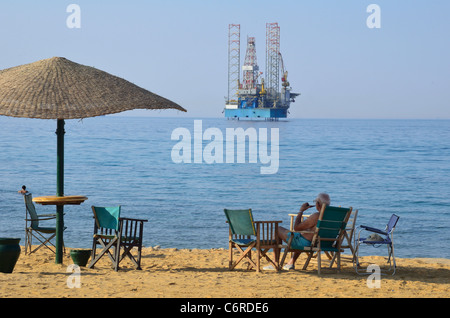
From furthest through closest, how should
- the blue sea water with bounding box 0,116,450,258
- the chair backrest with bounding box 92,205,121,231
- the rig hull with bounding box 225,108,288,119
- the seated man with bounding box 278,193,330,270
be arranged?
the rig hull with bounding box 225,108,288,119, the blue sea water with bounding box 0,116,450,258, the seated man with bounding box 278,193,330,270, the chair backrest with bounding box 92,205,121,231

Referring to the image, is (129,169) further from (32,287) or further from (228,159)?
(32,287)

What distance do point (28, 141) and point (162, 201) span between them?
110 ft

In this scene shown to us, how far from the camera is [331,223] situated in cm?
677

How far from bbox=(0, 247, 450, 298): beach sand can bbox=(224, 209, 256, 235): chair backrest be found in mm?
460

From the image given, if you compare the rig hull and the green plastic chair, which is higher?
the rig hull

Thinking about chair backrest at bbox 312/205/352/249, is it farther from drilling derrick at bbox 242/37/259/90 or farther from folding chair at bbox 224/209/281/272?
drilling derrick at bbox 242/37/259/90

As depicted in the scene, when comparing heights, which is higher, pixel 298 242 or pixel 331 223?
pixel 331 223

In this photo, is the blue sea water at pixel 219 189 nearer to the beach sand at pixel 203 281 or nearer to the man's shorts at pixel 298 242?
the beach sand at pixel 203 281

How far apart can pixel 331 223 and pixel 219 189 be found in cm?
1565

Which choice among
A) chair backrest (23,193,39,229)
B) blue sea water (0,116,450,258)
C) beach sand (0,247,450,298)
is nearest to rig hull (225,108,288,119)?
blue sea water (0,116,450,258)

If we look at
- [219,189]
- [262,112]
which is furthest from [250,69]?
[219,189]

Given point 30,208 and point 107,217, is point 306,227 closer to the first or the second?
point 107,217

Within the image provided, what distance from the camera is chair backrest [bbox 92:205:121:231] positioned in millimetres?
6699
